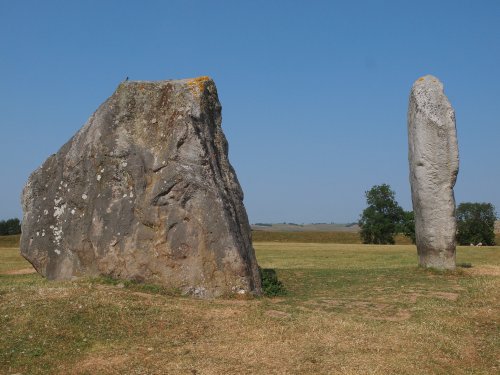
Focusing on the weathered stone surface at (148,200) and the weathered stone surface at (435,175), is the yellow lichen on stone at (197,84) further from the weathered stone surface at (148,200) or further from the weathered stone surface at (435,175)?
the weathered stone surface at (435,175)

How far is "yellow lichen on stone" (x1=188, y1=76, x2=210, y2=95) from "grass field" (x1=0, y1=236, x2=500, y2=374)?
18.1ft

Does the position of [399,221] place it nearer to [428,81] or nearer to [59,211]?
[428,81]

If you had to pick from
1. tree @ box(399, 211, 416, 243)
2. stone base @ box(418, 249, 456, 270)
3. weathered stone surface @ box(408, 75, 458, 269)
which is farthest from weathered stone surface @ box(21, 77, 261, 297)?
tree @ box(399, 211, 416, 243)

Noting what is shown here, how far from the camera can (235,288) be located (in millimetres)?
14117

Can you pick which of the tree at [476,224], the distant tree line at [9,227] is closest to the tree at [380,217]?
the tree at [476,224]

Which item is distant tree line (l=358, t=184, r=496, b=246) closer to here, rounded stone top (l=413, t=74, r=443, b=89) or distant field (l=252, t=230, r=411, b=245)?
distant field (l=252, t=230, r=411, b=245)

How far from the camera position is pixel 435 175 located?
20.8 meters

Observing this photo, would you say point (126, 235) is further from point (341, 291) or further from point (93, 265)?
point (341, 291)

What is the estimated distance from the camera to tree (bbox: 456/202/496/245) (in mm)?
73250

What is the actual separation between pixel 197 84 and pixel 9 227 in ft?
259

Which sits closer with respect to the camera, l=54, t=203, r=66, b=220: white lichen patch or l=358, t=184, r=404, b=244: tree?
l=54, t=203, r=66, b=220: white lichen patch

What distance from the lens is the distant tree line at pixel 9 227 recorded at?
85062mm

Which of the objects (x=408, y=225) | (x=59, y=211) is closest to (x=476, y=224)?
(x=408, y=225)

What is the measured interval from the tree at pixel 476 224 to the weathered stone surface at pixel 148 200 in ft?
212
